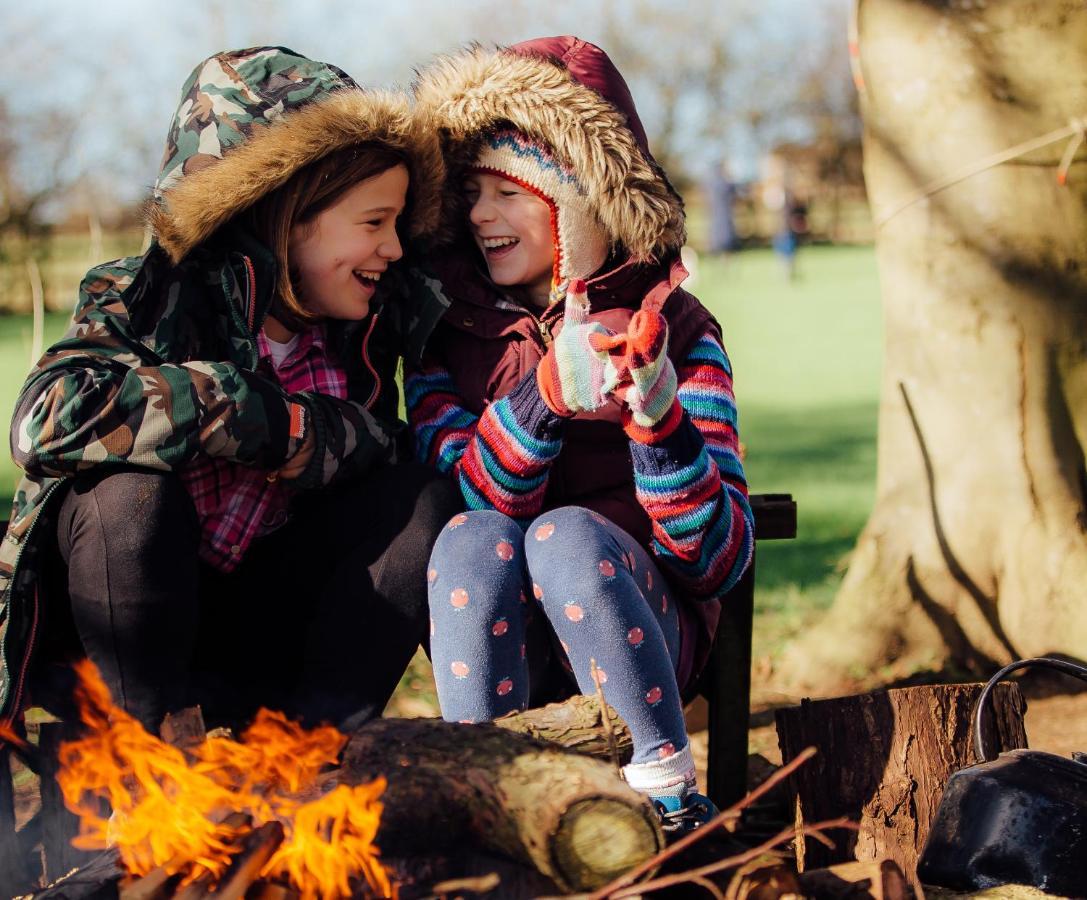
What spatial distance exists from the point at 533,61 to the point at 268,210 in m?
0.67

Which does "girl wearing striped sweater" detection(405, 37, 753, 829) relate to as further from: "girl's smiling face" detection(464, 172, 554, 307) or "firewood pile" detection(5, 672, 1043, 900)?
"firewood pile" detection(5, 672, 1043, 900)

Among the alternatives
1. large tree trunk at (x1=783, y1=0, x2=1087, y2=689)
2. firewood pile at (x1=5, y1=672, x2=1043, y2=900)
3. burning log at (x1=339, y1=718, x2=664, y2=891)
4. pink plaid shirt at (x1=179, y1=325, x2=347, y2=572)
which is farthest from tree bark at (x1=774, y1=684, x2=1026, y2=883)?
large tree trunk at (x1=783, y1=0, x2=1087, y2=689)

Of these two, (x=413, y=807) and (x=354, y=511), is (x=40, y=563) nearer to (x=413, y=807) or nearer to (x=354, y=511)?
(x=354, y=511)

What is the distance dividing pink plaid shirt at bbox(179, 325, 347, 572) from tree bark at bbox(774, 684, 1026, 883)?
3.69 ft

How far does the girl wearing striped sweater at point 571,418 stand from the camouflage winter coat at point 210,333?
14cm

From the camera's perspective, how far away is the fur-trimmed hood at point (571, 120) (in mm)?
2697

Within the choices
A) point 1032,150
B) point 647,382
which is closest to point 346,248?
point 647,382

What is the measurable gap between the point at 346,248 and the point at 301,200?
0.44 feet

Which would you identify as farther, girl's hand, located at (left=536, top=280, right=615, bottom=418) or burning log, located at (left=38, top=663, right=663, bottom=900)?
girl's hand, located at (left=536, top=280, right=615, bottom=418)

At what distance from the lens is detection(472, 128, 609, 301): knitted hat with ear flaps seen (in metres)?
2.74

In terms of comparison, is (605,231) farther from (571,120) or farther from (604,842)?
(604,842)

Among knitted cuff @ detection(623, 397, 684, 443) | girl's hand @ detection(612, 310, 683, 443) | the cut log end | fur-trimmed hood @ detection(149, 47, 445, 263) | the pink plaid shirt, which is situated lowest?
the cut log end

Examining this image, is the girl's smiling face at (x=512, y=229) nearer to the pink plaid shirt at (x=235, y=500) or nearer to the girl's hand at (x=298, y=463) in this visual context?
the pink plaid shirt at (x=235, y=500)

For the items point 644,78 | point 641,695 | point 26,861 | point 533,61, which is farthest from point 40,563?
point 644,78
